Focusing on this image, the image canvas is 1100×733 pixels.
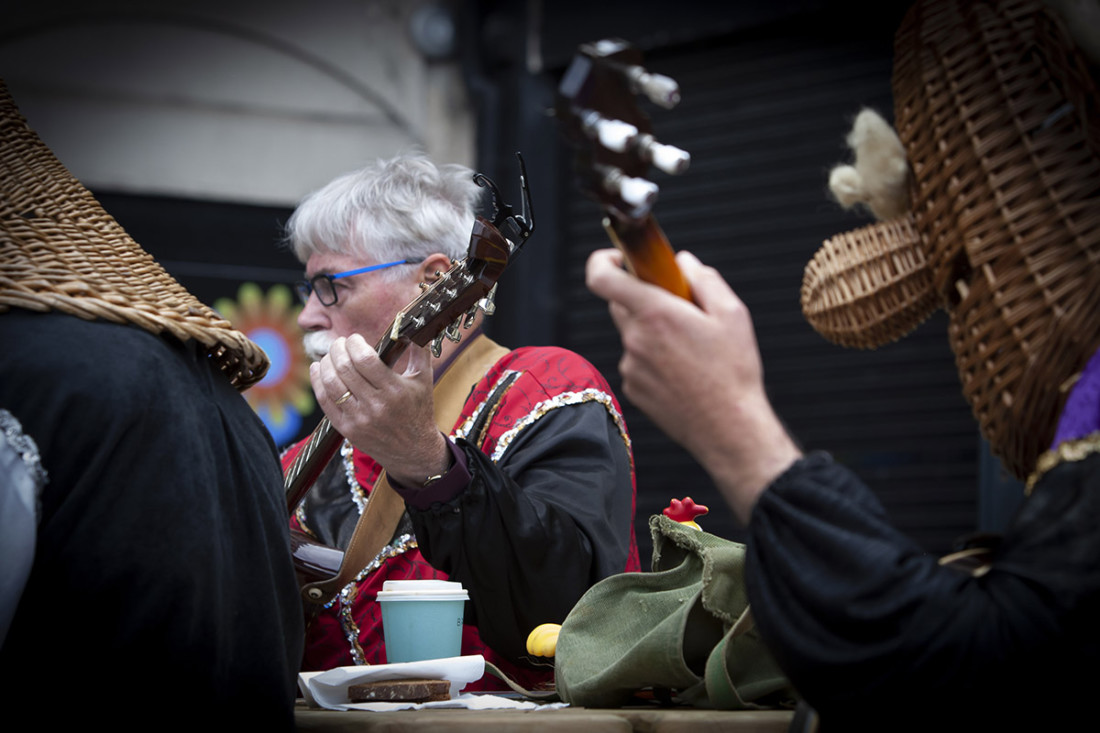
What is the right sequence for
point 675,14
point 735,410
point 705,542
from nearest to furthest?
point 735,410 → point 705,542 → point 675,14

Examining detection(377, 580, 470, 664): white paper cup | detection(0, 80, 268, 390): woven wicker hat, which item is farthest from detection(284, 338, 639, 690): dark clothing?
detection(0, 80, 268, 390): woven wicker hat

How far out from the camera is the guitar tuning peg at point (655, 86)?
1.08m

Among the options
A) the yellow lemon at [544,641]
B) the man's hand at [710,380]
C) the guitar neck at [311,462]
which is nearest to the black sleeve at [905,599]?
the man's hand at [710,380]

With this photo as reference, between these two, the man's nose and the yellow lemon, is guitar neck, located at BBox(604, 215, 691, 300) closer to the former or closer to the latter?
the yellow lemon

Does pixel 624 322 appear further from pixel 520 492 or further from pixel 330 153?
pixel 330 153

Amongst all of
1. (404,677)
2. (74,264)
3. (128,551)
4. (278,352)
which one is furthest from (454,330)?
(278,352)

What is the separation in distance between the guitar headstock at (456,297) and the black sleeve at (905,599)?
1.21m

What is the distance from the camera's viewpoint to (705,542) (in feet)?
5.47

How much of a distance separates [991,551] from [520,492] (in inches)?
45.2

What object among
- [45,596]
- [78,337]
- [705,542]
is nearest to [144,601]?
[45,596]

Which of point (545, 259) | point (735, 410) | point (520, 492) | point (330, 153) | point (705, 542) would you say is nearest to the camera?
point (735, 410)

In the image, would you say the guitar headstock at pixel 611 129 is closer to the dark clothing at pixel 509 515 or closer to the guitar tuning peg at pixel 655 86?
the guitar tuning peg at pixel 655 86

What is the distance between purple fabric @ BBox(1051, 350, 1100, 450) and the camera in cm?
107

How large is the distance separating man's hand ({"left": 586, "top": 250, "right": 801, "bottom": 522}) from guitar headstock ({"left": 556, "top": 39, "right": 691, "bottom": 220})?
0.08 metres
